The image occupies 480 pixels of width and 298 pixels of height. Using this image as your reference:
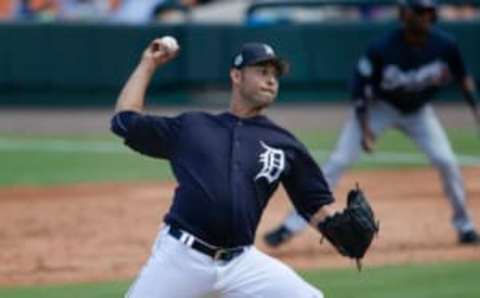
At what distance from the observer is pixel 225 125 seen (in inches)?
283

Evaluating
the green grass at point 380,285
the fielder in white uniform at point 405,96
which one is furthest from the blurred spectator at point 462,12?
the green grass at point 380,285

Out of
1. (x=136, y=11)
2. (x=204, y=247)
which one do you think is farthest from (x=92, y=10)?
(x=204, y=247)

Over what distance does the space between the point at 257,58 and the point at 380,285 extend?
3.67m

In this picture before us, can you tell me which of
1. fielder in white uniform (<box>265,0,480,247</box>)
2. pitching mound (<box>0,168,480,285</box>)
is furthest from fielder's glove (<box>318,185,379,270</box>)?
fielder in white uniform (<box>265,0,480,247</box>)

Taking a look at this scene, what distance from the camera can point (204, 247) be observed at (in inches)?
275

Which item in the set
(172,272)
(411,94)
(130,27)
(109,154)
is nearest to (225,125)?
(172,272)

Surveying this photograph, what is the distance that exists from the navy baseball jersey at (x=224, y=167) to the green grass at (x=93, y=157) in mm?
9641

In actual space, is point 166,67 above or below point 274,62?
below

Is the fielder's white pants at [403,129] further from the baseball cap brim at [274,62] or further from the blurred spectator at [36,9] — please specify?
the blurred spectator at [36,9]

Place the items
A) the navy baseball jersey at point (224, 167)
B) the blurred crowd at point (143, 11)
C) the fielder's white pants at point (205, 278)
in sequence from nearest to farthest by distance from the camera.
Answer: the fielder's white pants at point (205, 278) < the navy baseball jersey at point (224, 167) < the blurred crowd at point (143, 11)

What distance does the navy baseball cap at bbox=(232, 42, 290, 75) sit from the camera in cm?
715

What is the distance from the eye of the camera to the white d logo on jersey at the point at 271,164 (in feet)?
23.3

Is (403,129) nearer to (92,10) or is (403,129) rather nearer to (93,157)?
(93,157)

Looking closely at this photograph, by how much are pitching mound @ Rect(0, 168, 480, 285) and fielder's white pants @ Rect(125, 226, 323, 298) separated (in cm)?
413
